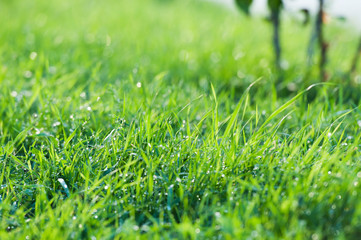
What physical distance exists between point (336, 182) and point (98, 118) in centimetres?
128

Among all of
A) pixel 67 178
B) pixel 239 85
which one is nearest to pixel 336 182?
pixel 67 178

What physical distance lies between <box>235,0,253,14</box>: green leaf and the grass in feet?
1.59

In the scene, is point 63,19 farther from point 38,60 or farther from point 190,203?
point 190,203

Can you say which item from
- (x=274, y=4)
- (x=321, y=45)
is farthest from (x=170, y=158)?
(x=321, y=45)

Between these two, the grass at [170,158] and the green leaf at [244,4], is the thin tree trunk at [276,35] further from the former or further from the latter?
the green leaf at [244,4]

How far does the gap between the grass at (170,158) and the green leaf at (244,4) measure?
485 mm

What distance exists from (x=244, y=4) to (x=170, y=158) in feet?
5.12

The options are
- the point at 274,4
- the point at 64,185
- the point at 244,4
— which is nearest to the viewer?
the point at 64,185

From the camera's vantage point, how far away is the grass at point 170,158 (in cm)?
141

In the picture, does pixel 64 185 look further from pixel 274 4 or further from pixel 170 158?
pixel 274 4

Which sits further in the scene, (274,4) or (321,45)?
(321,45)

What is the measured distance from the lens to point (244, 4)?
2828mm

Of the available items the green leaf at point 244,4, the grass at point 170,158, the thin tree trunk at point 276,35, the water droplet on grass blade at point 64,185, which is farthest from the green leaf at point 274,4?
the water droplet on grass blade at point 64,185

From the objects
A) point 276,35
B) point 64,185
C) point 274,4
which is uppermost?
point 274,4
